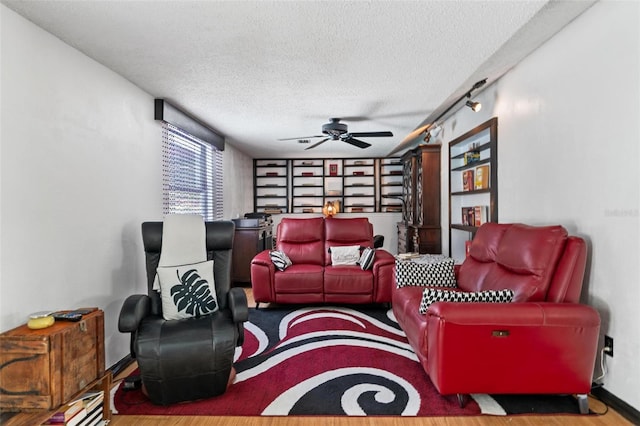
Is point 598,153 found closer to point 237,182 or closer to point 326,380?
point 326,380

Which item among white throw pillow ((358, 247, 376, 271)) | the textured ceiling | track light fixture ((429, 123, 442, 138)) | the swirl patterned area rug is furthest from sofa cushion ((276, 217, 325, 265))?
track light fixture ((429, 123, 442, 138))

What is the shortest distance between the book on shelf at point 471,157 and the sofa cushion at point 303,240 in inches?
79.9

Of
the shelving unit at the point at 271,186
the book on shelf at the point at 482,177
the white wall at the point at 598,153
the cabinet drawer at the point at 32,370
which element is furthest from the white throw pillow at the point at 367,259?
the shelving unit at the point at 271,186

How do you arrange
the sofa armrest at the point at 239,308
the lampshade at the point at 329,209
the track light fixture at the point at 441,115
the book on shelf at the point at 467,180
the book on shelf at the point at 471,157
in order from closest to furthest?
the sofa armrest at the point at 239,308 → the track light fixture at the point at 441,115 → the book on shelf at the point at 471,157 → the book on shelf at the point at 467,180 → the lampshade at the point at 329,209

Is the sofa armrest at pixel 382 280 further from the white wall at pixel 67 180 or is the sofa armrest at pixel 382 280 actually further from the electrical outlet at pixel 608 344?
the white wall at pixel 67 180

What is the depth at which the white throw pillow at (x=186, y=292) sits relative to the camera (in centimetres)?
237

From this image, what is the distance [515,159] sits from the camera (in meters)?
3.08

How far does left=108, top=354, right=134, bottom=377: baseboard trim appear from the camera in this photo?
2492 mm

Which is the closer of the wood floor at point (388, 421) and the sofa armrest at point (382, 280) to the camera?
the wood floor at point (388, 421)

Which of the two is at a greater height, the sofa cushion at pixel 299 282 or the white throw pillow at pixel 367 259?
the white throw pillow at pixel 367 259

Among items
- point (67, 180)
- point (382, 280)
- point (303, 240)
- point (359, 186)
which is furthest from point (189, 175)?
point (359, 186)

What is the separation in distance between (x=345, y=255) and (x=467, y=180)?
72.8 inches

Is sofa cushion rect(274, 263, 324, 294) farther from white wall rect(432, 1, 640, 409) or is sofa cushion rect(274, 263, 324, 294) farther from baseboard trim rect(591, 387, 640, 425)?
baseboard trim rect(591, 387, 640, 425)

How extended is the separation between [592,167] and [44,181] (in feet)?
11.0
